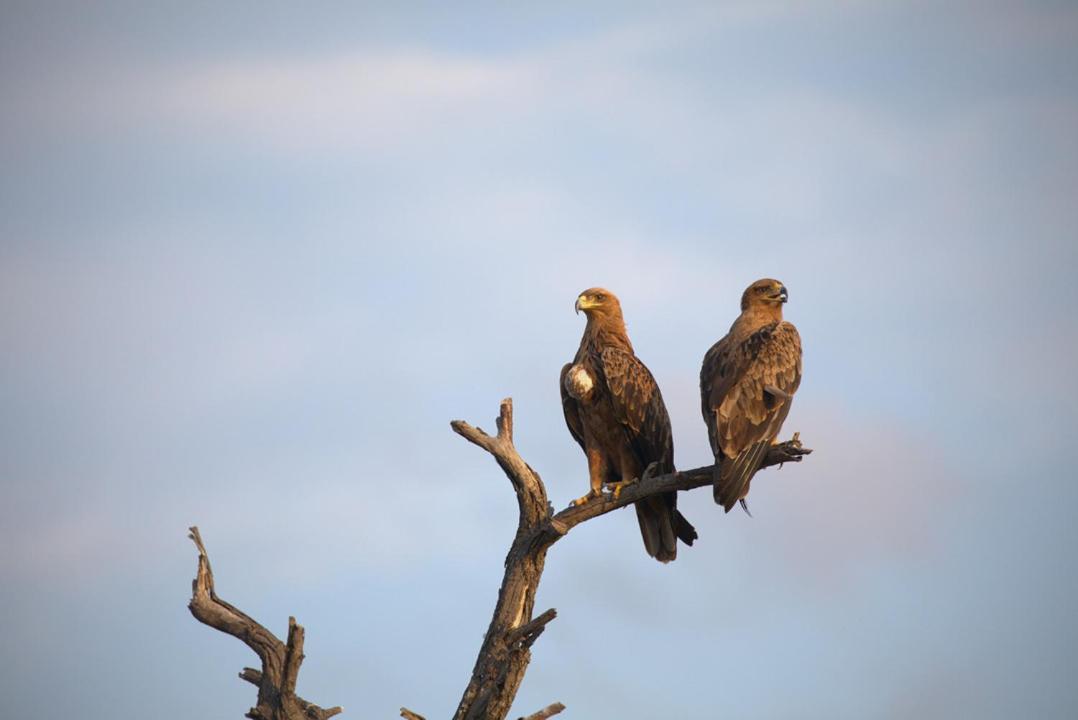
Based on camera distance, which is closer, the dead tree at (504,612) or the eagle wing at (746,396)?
the dead tree at (504,612)

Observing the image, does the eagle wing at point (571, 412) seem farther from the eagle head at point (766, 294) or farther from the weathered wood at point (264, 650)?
the weathered wood at point (264, 650)

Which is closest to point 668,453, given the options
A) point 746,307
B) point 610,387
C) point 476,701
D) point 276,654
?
point 610,387

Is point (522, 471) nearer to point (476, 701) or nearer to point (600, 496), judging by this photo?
point (600, 496)

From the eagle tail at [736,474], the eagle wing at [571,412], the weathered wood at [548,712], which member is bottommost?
the weathered wood at [548,712]

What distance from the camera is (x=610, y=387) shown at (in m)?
11.8

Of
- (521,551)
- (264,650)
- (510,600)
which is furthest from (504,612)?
(264,650)

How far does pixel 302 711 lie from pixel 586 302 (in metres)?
4.87

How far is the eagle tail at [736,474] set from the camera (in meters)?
10.3

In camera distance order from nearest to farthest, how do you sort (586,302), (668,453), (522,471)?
(522,471)
(668,453)
(586,302)

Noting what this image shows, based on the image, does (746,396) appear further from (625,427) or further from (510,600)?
(510,600)

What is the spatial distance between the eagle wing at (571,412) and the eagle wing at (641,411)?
0.45 meters

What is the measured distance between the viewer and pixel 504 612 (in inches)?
397

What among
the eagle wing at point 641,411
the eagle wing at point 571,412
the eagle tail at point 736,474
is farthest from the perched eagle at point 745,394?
the eagle wing at point 571,412

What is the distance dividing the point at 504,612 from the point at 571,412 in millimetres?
2685
